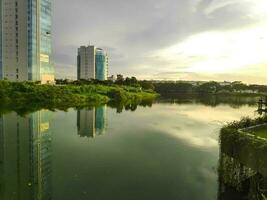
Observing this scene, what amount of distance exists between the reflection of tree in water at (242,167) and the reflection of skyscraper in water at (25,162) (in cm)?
941

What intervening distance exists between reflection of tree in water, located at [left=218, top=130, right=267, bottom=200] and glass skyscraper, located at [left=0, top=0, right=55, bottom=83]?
3302 inches

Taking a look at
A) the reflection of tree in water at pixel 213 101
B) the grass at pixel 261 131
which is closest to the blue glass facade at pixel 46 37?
the reflection of tree in water at pixel 213 101

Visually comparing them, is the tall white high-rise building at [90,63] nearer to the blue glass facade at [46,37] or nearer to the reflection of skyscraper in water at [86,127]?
the blue glass facade at [46,37]

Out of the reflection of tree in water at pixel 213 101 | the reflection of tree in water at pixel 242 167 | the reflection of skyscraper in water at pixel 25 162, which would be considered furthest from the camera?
the reflection of tree in water at pixel 213 101

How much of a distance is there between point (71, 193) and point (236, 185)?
28.1 feet

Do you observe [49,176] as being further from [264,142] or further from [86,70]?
[86,70]

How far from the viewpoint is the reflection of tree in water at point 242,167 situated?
12.3m

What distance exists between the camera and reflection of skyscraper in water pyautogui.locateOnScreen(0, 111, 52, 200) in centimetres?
1417

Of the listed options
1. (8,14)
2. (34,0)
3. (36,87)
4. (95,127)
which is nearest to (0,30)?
(8,14)

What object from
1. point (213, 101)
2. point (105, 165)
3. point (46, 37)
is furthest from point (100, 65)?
point (105, 165)

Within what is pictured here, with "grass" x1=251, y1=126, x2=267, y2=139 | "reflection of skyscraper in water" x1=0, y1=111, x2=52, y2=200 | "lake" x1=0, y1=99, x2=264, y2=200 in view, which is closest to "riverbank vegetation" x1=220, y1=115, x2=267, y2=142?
"grass" x1=251, y1=126, x2=267, y2=139

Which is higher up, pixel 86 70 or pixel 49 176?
pixel 86 70

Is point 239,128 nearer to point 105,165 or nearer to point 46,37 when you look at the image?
point 105,165

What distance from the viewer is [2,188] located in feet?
46.7
